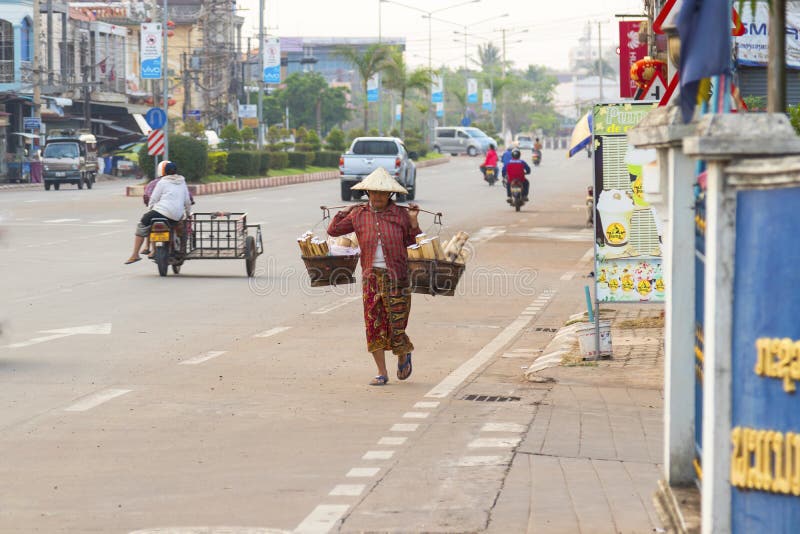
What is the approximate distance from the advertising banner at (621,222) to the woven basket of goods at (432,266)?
1741 millimetres

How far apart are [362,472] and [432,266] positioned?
4.20 metres

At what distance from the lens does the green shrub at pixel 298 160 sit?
72475 millimetres

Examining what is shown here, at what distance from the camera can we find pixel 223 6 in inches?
3920

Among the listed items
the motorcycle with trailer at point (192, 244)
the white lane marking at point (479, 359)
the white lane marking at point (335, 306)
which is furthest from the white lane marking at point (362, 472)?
the motorcycle with trailer at point (192, 244)

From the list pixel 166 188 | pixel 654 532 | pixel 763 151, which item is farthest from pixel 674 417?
pixel 166 188

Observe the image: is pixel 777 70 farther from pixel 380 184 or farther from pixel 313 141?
pixel 313 141

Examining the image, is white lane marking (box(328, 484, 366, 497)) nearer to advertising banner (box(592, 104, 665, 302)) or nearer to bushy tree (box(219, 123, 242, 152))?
advertising banner (box(592, 104, 665, 302))

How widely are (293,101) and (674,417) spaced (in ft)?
381

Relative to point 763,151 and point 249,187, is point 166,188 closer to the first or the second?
point 763,151

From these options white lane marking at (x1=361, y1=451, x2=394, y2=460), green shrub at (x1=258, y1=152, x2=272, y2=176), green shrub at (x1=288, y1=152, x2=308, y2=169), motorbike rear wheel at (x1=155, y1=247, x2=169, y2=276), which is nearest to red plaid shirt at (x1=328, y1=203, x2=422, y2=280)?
white lane marking at (x1=361, y1=451, x2=394, y2=460)

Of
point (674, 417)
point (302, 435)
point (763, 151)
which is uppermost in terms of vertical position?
point (763, 151)

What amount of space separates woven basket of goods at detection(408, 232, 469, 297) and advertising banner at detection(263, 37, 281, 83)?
68.8 meters

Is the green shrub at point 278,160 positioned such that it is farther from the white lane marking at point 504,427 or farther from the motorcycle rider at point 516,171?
the white lane marking at point 504,427

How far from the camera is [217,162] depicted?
6056 cm
